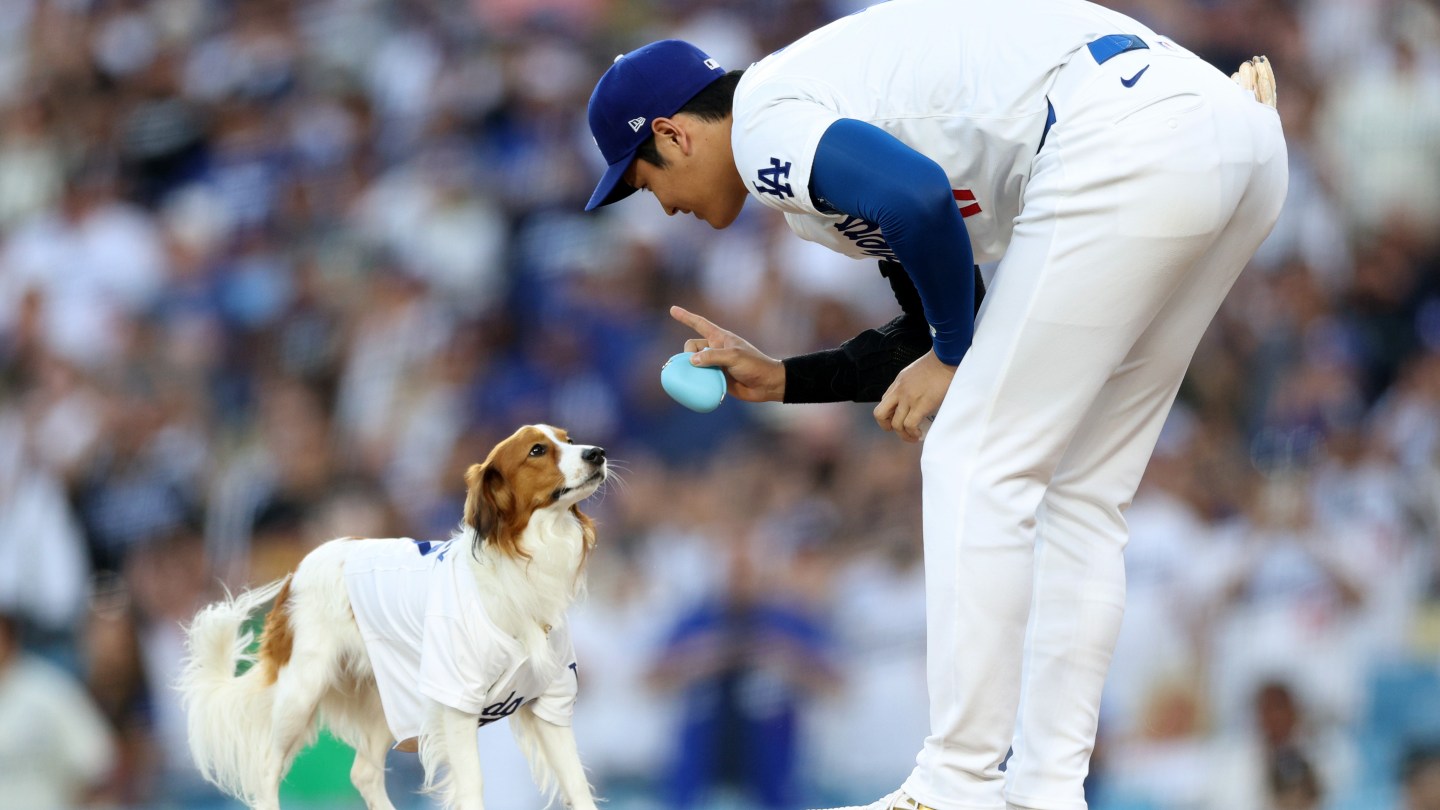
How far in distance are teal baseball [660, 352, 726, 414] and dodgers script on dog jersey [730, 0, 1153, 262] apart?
1.34 feet

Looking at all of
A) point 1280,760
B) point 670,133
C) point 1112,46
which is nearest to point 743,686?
A: point 1280,760

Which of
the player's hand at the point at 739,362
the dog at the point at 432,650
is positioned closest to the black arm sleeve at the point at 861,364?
the player's hand at the point at 739,362

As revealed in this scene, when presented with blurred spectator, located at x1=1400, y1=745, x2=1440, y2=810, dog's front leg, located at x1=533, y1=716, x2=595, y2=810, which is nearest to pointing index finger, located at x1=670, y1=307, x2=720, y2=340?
dog's front leg, located at x1=533, y1=716, x2=595, y2=810

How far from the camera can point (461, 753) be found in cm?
345

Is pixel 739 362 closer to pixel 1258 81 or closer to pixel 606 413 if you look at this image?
pixel 1258 81

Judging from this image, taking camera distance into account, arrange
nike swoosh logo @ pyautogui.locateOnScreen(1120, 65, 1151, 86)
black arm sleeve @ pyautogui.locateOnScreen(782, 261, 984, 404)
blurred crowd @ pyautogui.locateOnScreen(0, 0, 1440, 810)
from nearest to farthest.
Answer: nike swoosh logo @ pyautogui.locateOnScreen(1120, 65, 1151, 86) < black arm sleeve @ pyautogui.locateOnScreen(782, 261, 984, 404) < blurred crowd @ pyautogui.locateOnScreen(0, 0, 1440, 810)

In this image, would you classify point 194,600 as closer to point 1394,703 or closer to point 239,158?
point 239,158

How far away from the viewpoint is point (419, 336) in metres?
6.82

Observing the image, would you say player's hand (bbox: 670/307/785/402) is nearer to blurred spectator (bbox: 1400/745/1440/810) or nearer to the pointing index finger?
the pointing index finger

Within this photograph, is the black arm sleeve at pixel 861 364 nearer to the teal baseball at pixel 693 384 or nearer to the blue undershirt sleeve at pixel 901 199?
the teal baseball at pixel 693 384

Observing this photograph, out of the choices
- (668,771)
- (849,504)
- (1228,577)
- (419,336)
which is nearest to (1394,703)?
(1228,577)

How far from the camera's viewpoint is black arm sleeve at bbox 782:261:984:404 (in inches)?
111

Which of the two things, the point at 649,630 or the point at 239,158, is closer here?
the point at 649,630

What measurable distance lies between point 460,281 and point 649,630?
6.80 feet
